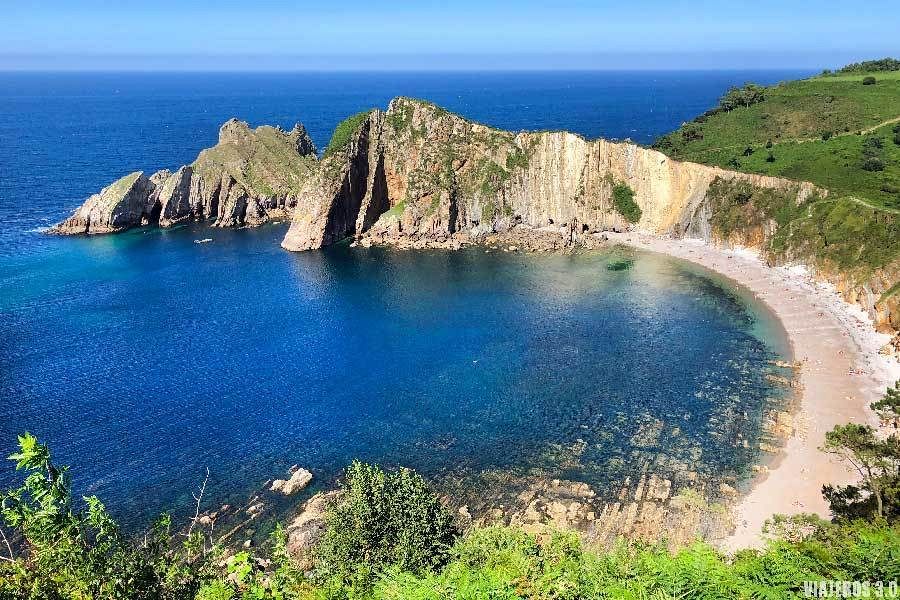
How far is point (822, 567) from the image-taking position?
23391 millimetres

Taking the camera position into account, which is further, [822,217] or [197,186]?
[197,186]

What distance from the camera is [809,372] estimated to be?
56938 mm

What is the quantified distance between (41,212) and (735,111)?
474ft

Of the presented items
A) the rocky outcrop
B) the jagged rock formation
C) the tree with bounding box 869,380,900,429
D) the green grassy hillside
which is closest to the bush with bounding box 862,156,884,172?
the green grassy hillside

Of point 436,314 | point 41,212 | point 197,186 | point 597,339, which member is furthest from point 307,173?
point 597,339

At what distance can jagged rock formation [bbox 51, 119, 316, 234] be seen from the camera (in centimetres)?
10812

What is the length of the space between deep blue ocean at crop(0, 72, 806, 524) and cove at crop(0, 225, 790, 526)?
229mm

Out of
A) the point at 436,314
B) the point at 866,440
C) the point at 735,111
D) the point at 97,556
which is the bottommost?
the point at 436,314

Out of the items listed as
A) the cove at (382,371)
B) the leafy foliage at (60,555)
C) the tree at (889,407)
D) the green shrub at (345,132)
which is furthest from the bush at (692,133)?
the leafy foliage at (60,555)

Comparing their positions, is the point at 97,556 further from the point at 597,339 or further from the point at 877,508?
the point at 597,339

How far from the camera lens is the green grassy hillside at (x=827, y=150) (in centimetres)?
7400

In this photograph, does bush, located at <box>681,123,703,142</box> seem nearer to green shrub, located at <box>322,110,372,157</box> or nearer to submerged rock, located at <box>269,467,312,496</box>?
green shrub, located at <box>322,110,372,157</box>

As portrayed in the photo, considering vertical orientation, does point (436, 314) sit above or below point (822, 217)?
below

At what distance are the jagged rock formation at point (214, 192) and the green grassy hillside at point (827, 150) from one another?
75.4m
